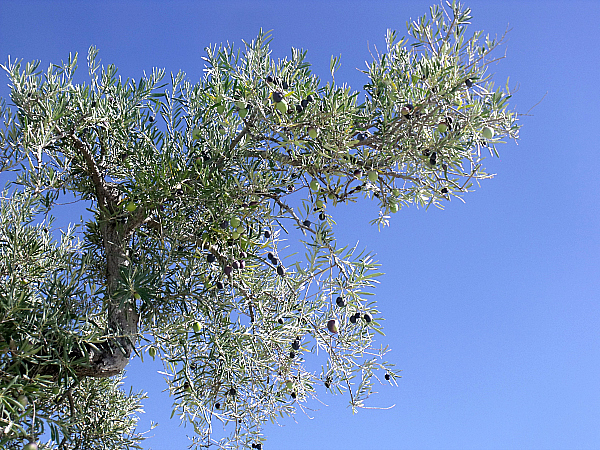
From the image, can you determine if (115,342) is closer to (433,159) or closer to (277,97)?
(277,97)

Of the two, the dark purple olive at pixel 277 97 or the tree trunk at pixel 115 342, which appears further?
the tree trunk at pixel 115 342

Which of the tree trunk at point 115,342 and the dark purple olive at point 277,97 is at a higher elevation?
the dark purple olive at point 277,97

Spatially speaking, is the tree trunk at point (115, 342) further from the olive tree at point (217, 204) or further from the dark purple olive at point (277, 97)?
the dark purple olive at point (277, 97)

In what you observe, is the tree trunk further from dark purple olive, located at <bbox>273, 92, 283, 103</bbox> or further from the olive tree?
dark purple olive, located at <bbox>273, 92, 283, 103</bbox>

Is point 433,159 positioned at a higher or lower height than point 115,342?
higher

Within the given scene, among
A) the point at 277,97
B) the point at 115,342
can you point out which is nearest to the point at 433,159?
the point at 277,97

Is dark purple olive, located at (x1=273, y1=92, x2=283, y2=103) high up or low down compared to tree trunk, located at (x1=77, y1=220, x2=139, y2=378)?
up

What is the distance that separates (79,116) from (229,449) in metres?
2.39

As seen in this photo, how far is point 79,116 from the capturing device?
10.3ft

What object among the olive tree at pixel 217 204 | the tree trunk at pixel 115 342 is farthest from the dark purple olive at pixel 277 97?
the tree trunk at pixel 115 342

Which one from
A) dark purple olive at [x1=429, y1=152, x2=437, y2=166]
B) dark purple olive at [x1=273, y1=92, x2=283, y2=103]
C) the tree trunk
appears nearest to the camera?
dark purple olive at [x1=273, y1=92, x2=283, y2=103]

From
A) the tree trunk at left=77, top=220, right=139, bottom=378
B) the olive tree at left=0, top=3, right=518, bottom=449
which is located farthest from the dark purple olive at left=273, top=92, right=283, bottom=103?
the tree trunk at left=77, top=220, right=139, bottom=378

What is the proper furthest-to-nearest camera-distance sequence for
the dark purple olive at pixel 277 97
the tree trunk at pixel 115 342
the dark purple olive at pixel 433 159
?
the tree trunk at pixel 115 342 → the dark purple olive at pixel 433 159 → the dark purple olive at pixel 277 97

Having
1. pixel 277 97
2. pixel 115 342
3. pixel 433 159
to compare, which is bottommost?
pixel 115 342
